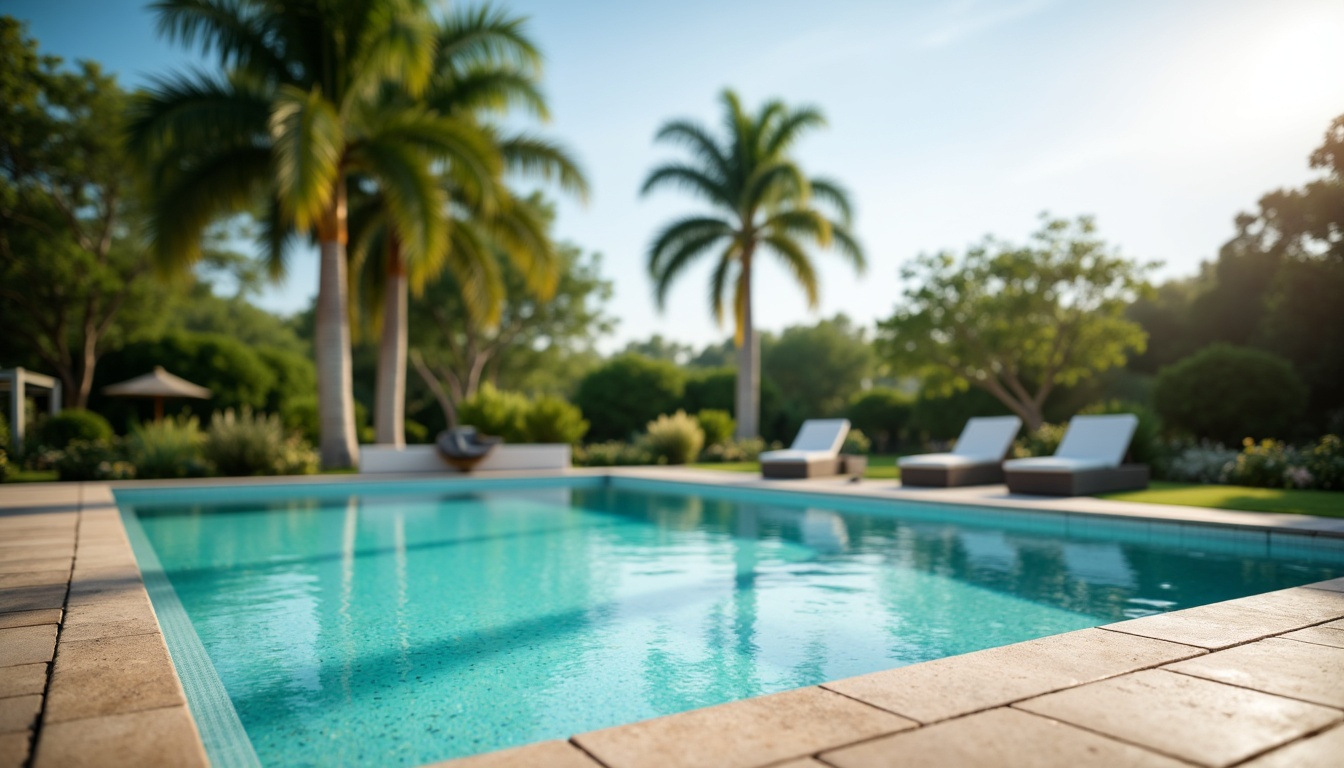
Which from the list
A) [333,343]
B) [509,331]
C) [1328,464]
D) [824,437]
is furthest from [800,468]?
[509,331]

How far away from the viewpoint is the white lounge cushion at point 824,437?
1383 centimetres

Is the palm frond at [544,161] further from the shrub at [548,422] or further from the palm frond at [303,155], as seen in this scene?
the palm frond at [303,155]

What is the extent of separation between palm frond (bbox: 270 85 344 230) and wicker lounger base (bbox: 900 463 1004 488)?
356 inches

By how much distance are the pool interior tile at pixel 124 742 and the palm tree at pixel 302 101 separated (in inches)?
429

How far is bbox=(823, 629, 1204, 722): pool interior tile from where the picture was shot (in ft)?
8.14

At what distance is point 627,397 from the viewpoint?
24172 millimetres

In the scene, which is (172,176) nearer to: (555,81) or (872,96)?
(555,81)

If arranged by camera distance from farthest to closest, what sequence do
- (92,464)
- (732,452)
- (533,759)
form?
1. (732,452)
2. (92,464)
3. (533,759)

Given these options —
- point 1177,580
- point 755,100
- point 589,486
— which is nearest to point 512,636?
point 1177,580

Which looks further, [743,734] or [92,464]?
[92,464]

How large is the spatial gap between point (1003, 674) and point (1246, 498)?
8500mm

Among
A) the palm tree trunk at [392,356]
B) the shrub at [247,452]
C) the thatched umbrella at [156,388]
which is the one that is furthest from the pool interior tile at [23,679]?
the thatched umbrella at [156,388]

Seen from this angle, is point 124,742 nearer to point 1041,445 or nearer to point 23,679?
point 23,679

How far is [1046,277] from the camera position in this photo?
62.3ft
